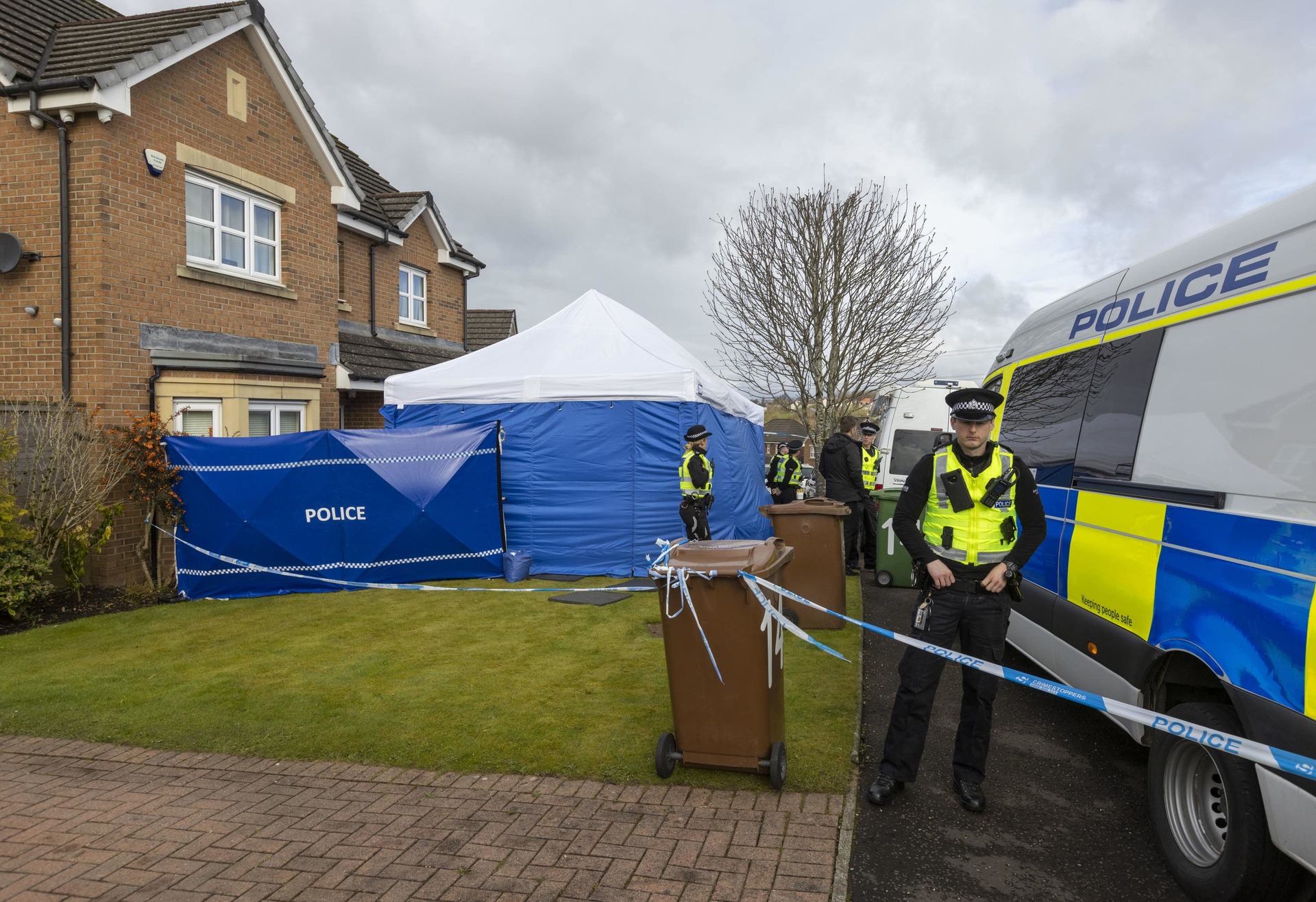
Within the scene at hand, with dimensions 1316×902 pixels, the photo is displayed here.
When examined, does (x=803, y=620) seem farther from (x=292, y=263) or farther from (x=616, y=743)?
(x=292, y=263)

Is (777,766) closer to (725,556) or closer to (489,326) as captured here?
(725,556)

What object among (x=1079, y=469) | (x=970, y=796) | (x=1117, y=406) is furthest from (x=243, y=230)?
(x=970, y=796)

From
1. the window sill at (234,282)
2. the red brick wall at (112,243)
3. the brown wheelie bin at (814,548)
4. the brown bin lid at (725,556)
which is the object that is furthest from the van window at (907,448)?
the red brick wall at (112,243)

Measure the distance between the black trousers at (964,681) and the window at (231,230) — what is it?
10.3m

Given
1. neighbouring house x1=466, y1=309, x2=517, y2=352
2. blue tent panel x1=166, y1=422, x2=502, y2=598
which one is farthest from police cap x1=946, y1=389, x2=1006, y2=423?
neighbouring house x1=466, y1=309, x2=517, y2=352

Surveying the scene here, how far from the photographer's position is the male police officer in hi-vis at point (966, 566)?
397cm

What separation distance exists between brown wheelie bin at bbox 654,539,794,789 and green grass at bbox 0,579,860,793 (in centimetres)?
17

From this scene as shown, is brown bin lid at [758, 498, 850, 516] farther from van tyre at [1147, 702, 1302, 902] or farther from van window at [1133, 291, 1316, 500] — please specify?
van tyre at [1147, 702, 1302, 902]

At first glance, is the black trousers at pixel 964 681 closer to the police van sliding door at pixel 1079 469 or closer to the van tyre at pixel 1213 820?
the police van sliding door at pixel 1079 469

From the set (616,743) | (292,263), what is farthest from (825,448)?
(292,263)

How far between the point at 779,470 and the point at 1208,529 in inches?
352

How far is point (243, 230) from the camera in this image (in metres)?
11.5

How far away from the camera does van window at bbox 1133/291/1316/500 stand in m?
2.77

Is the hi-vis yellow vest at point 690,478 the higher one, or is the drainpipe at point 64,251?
the drainpipe at point 64,251
